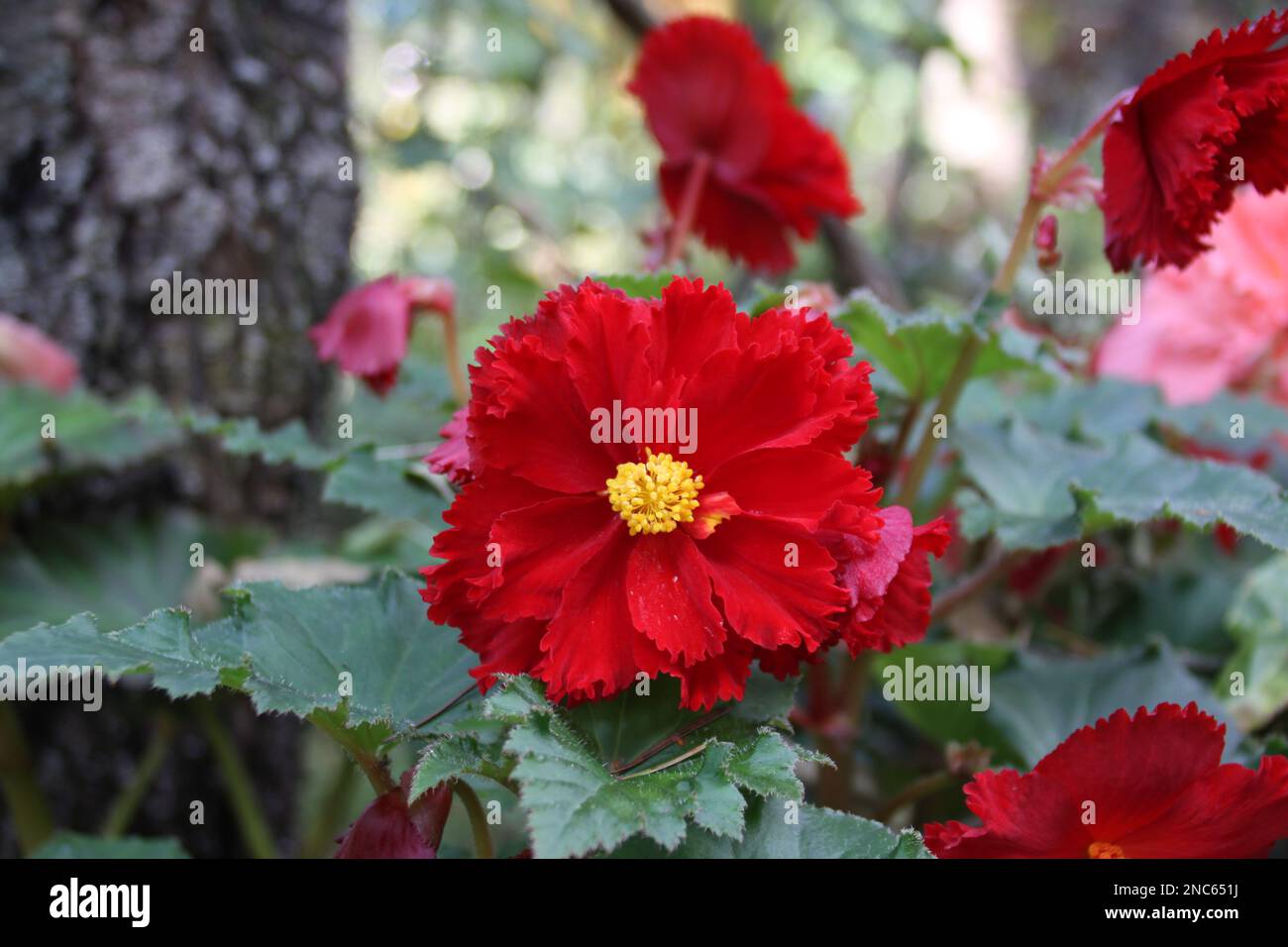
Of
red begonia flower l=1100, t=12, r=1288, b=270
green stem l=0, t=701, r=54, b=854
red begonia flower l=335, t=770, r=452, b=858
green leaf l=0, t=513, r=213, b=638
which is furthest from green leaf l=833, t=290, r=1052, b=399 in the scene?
green stem l=0, t=701, r=54, b=854

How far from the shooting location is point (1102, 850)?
1.84ft

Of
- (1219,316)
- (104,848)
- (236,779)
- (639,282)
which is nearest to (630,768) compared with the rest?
(639,282)

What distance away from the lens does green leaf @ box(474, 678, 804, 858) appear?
0.45 m

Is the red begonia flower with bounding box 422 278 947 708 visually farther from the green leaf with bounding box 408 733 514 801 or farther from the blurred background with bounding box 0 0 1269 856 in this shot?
the blurred background with bounding box 0 0 1269 856

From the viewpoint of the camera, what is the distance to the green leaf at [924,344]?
0.73 m

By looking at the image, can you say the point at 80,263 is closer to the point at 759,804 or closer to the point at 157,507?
the point at 157,507

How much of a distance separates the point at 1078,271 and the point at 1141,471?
163 cm

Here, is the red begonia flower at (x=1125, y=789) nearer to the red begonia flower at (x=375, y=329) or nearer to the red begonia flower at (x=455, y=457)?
the red begonia flower at (x=455, y=457)

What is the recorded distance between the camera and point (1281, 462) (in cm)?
126

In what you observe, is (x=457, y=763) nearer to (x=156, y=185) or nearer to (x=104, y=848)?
(x=104, y=848)

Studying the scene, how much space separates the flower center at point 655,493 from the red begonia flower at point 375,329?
330 mm

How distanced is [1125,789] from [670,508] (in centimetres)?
27

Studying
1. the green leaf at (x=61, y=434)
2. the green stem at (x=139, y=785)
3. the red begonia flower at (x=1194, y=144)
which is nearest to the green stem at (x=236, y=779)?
the green stem at (x=139, y=785)
